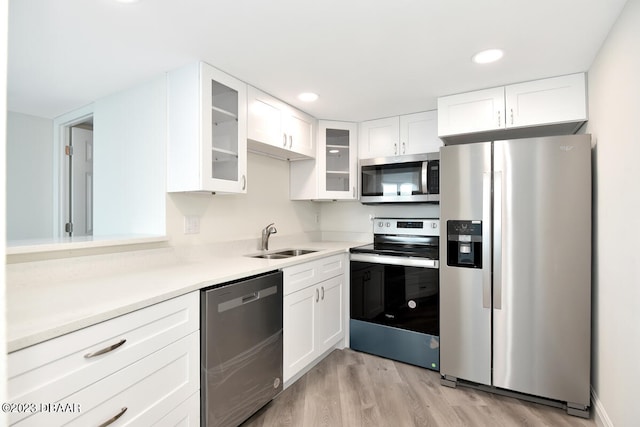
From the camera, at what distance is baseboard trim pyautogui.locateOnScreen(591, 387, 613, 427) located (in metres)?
1.72

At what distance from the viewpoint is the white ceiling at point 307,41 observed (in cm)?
140

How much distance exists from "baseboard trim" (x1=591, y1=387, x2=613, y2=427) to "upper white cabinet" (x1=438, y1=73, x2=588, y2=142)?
5.68ft

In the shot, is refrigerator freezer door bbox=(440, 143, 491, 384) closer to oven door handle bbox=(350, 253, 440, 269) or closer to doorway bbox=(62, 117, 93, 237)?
oven door handle bbox=(350, 253, 440, 269)

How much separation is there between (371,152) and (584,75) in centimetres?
164

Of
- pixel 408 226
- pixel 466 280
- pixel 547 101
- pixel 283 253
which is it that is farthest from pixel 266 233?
pixel 547 101

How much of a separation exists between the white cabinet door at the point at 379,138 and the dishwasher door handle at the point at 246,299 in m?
1.74

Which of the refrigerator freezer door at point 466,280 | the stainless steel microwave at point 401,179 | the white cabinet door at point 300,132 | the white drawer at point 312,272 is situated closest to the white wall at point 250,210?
the white cabinet door at point 300,132

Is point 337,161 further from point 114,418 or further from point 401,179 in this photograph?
point 114,418

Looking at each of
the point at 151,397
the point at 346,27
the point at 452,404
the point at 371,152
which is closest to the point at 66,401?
the point at 151,397

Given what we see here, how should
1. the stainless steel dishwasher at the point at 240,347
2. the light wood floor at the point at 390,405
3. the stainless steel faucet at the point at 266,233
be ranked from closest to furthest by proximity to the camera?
the stainless steel dishwasher at the point at 240,347 < the light wood floor at the point at 390,405 < the stainless steel faucet at the point at 266,233

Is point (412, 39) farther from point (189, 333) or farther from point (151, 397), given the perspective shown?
point (151, 397)

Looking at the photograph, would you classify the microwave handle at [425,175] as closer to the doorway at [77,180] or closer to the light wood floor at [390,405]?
the light wood floor at [390,405]

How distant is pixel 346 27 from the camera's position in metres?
1.54

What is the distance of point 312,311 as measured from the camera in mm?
2389
